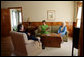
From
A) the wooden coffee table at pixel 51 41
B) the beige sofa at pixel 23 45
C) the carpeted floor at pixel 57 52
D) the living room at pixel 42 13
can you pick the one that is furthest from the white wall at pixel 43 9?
→ the beige sofa at pixel 23 45

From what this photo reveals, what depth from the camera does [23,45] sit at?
100 inches

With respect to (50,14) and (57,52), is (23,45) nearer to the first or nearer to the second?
Result: (57,52)

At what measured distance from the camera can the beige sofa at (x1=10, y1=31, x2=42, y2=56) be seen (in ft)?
8.18

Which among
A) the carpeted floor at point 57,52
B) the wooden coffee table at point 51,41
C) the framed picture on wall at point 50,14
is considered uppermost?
the framed picture on wall at point 50,14

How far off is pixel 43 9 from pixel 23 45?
11.7ft

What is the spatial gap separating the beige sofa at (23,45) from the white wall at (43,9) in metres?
3.16

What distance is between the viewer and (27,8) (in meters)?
5.67

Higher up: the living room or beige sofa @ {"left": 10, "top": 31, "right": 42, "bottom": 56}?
the living room

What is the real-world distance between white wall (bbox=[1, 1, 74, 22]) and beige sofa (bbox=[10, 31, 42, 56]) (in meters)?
3.16

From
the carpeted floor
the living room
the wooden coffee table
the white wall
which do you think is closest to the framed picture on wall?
the living room

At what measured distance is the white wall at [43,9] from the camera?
548cm

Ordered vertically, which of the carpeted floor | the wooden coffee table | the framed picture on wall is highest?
the framed picture on wall

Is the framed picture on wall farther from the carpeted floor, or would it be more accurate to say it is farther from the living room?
the carpeted floor

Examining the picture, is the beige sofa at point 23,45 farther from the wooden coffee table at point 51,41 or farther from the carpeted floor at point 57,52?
the wooden coffee table at point 51,41
